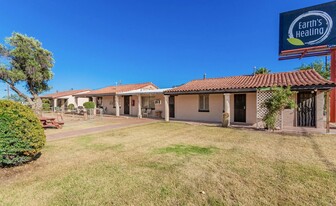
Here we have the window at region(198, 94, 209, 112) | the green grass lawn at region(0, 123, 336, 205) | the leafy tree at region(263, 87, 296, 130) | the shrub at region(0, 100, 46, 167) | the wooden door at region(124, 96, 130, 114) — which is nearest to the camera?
the green grass lawn at region(0, 123, 336, 205)

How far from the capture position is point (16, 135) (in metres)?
4.44

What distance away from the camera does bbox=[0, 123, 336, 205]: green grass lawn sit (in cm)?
313

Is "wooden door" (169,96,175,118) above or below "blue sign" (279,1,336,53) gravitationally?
below

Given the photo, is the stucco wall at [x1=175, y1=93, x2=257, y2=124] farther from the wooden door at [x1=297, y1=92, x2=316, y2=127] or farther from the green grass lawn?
the green grass lawn

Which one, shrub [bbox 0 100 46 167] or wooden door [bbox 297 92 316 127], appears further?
wooden door [bbox 297 92 316 127]

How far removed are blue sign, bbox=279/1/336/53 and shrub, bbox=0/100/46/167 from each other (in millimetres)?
16433

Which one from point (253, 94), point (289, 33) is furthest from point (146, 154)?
point (289, 33)

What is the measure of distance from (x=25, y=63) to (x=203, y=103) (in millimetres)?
18132

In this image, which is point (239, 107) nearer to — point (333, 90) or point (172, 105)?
point (333, 90)

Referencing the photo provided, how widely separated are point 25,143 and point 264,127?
11546 mm

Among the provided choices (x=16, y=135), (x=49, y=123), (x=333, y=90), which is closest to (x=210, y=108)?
(x=333, y=90)

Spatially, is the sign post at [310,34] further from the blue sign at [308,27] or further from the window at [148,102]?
the window at [148,102]

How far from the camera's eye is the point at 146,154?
5.82 metres

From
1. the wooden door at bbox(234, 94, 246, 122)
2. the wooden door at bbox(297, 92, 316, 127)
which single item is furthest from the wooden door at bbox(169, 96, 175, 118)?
the wooden door at bbox(297, 92, 316, 127)
